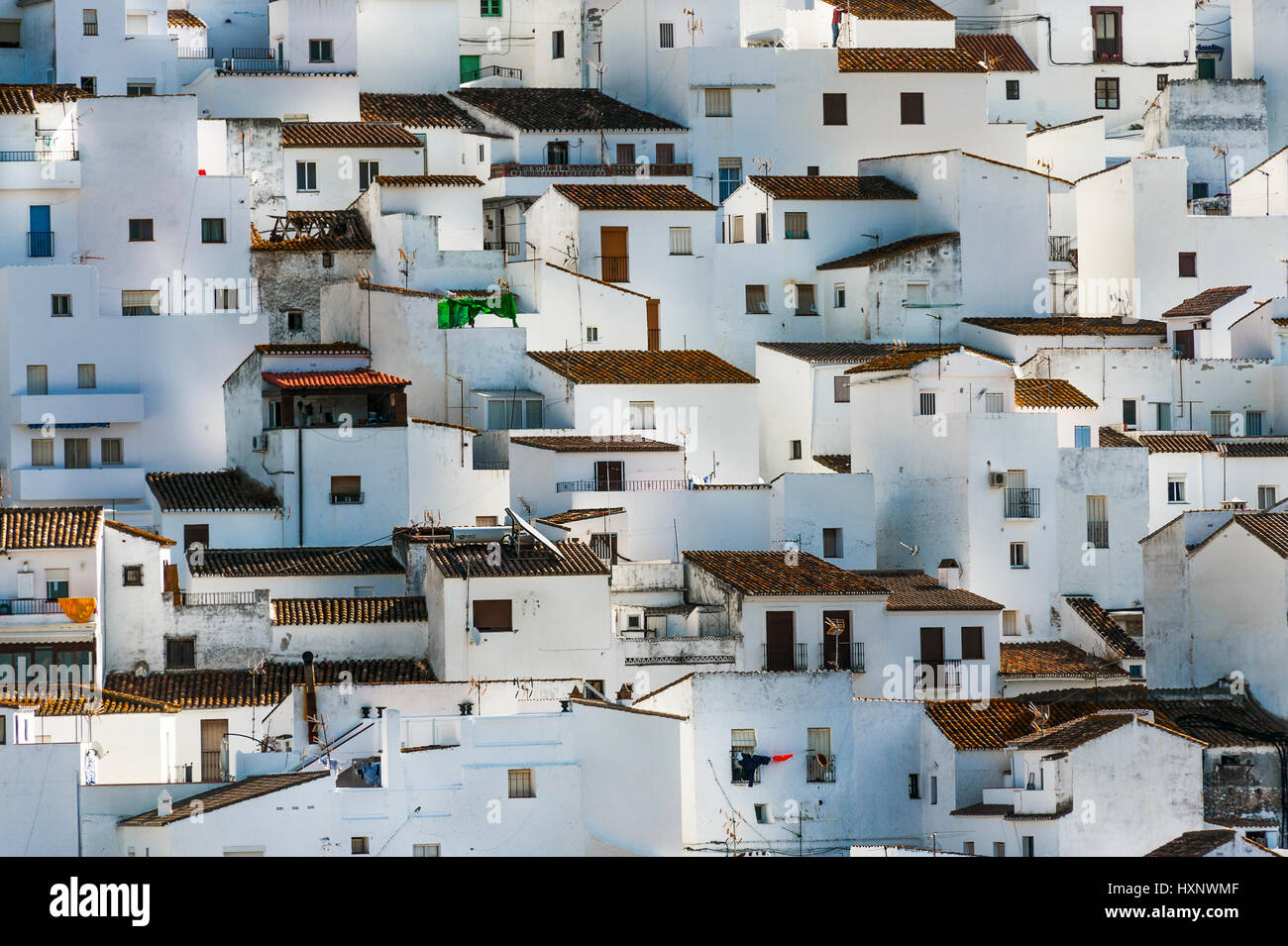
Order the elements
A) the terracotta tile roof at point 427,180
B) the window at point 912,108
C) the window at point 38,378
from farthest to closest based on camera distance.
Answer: the window at point 912,108
the terracotta tile roof at point 427,180
the window at point 38,378

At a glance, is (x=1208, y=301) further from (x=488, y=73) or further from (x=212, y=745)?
(x=212, y=745)

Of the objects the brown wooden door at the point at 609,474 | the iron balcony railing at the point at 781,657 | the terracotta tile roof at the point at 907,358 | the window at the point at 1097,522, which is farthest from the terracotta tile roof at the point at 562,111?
the iron balcony railing at the point at 781,657

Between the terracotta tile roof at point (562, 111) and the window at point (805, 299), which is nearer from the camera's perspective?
the window at point (805, 299)

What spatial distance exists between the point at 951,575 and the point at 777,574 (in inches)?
202

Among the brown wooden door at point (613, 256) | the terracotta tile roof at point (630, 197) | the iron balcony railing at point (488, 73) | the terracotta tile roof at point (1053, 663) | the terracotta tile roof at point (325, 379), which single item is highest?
the iron balcony railing at point (488, 73)

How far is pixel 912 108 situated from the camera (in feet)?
191

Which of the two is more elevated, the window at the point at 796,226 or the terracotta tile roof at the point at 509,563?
the window at the point at 796,226

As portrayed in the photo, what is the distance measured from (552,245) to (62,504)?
12.1 meters

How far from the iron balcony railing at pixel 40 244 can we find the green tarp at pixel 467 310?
8.18m

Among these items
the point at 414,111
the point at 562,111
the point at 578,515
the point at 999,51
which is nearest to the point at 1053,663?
the point at 578,515

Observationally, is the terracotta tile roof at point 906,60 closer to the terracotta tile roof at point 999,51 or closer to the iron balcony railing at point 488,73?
the terracotta tile roof at point 999,51

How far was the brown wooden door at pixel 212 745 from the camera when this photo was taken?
3709 cm
